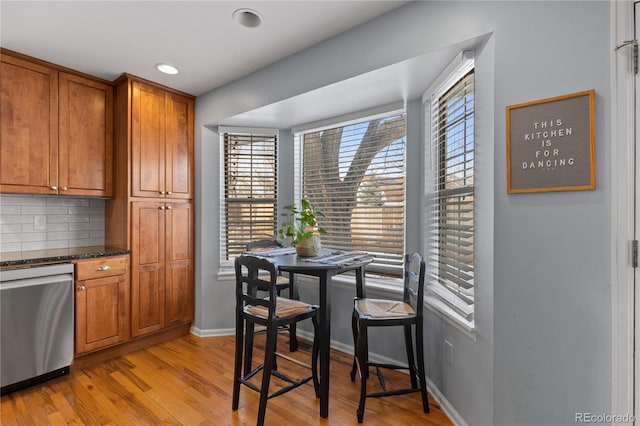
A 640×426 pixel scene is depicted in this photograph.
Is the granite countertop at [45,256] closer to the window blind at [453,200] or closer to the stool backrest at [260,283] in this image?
the stool backrest at [260,283]

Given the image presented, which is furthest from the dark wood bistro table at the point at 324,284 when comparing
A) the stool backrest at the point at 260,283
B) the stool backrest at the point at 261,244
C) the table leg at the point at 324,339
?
the stool backrest at the point at 261,244

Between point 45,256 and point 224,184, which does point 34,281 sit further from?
point 224,184

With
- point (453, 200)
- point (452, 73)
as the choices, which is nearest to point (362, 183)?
point (453, 200)

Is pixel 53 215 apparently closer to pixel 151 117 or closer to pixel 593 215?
pixel 151 117

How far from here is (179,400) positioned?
212cm

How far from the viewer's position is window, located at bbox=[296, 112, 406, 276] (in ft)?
8.97

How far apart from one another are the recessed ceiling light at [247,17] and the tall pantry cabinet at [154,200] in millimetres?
1407

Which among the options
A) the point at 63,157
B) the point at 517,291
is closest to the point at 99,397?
the point at 63,157

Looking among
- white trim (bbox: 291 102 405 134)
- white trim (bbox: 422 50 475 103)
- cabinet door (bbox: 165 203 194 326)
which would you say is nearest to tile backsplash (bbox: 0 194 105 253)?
cabinet door (bbox: 165 203 194 326)

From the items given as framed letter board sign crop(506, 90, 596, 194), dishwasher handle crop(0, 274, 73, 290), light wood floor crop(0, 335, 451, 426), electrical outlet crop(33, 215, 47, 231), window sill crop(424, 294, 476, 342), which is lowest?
light wood floor crop(0, 335, 451, 426)

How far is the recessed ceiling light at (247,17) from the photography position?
198 cm

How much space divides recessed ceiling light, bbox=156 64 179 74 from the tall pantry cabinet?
0.33 m

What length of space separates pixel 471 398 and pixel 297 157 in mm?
2581

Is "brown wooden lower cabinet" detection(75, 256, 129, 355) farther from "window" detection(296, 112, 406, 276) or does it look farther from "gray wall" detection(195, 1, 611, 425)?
"gray wall" detection(195, 1, 611, 425)
